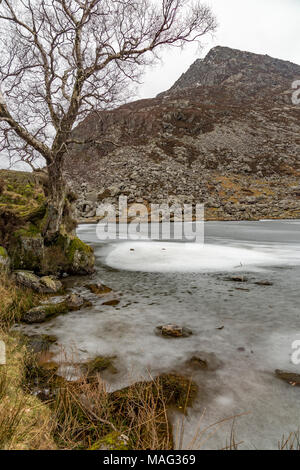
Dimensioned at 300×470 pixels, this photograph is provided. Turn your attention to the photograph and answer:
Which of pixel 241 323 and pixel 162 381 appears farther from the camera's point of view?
pixel 241 323

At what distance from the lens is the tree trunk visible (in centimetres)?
765

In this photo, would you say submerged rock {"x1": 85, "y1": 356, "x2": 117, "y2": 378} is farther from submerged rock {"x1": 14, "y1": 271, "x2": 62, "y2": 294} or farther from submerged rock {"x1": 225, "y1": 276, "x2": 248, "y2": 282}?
submerged rock {"x1": 225, "y1": 276, "x2": 248, "y2": 282}

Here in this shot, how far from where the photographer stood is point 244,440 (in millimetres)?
2254

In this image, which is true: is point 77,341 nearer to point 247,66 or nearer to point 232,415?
point 232,415

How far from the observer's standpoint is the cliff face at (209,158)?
3597cm

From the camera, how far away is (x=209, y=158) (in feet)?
156

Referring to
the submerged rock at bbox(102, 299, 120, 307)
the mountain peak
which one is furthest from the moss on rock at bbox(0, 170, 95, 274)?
the mountain peak

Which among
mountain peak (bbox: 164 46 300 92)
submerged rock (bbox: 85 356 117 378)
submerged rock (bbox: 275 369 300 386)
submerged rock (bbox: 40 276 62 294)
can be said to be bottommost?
submerged rock (bbox: 275 369 300 386)

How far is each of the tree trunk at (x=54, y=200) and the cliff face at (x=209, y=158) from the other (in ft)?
53.5

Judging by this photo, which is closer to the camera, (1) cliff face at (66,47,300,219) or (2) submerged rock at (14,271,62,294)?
(2) submerged rock at (14,271,62,294)

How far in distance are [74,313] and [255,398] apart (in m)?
3.70

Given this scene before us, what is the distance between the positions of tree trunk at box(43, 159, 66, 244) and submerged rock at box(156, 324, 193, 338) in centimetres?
518

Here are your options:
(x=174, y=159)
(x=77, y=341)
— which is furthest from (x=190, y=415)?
(x=174, y=159)

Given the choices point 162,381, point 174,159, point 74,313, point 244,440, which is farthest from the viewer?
point 174,159
